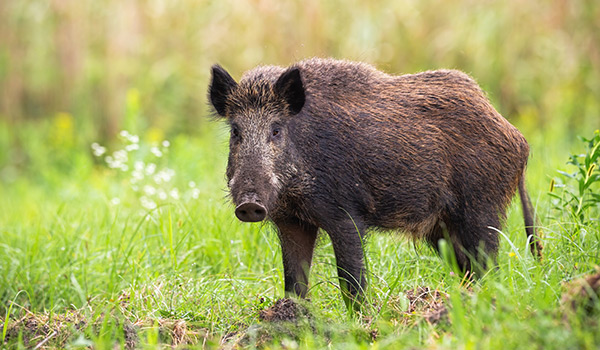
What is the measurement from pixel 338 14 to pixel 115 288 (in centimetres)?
636

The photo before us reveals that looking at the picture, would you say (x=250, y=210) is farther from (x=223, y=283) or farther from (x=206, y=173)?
(x=206, y=173)

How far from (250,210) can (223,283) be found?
865 millimetres

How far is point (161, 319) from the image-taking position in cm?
337

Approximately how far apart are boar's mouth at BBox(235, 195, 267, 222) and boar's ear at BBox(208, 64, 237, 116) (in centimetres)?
81

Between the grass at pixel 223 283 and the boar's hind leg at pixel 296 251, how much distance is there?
9 centimetres

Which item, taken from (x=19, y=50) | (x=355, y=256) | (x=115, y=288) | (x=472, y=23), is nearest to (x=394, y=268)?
(x=355, y=256)

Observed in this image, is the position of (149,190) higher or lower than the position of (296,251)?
higher

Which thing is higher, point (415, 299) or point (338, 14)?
point (338, 14)

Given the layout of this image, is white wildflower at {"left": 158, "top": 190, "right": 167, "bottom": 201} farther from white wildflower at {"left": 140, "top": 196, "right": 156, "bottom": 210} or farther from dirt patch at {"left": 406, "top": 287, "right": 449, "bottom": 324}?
dirt patch at {"left": 406, "top": 287, "right": 449, "bottom": 324}

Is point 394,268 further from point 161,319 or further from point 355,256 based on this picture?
point 161,319

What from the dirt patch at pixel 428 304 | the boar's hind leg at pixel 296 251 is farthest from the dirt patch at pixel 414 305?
the boar's hind leg at pixel 296 251

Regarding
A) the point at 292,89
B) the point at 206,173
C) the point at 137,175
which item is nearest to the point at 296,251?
the point at 292,89

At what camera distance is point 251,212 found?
3475 mm

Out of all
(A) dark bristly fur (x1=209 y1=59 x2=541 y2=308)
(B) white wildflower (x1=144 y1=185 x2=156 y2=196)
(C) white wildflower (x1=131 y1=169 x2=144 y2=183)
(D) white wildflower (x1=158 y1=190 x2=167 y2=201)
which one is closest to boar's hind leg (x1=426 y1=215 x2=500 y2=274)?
(A) dark bristly fur (x1=209 y1=59 x2=541 y2=308)
